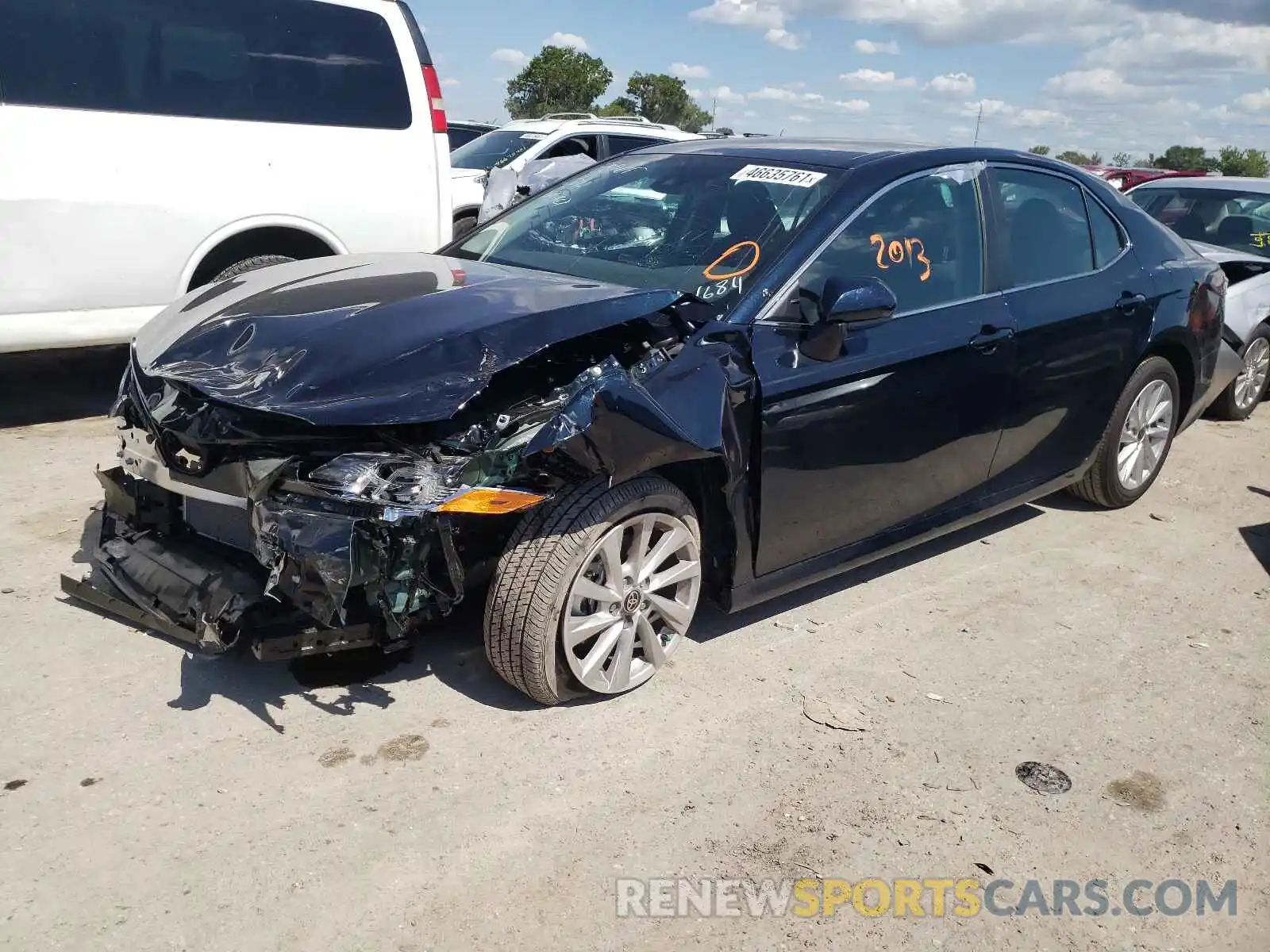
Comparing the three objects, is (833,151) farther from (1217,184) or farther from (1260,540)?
(1217,184)

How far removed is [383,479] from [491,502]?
293 mm

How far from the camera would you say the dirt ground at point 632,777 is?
2545mm

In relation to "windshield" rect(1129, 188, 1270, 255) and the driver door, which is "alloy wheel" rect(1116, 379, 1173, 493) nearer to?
the driver door

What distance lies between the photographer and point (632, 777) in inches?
121

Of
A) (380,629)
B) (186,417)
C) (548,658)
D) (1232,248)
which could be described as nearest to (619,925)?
(548,658)

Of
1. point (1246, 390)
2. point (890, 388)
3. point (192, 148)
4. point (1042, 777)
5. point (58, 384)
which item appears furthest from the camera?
point (1246, 390)

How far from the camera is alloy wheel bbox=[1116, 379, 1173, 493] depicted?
5.19m

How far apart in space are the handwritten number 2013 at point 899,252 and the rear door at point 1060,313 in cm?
48

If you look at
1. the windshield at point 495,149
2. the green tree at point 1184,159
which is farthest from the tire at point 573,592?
the green tree at point 1184,159

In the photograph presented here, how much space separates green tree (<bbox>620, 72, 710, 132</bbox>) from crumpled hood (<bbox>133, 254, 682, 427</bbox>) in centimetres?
3974

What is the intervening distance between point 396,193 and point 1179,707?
5085 mm

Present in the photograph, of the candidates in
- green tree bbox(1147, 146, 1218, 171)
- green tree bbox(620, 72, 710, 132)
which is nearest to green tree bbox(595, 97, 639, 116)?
green tree bbox(620, 72, 710, 132)

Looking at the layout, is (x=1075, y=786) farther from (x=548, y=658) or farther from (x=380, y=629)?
(x=380, y=629)

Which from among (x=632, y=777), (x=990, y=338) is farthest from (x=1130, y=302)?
(x=632, y=777)
